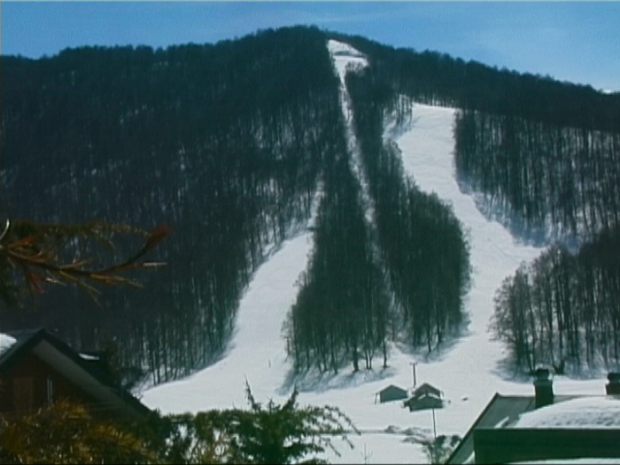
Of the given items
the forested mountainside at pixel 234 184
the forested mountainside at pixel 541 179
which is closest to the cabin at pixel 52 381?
the forested mountainside at pixel 234 184

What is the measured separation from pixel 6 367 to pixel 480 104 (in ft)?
19.4

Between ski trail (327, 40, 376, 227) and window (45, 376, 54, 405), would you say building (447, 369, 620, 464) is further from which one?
ski trail (327, 40, 376, 227)

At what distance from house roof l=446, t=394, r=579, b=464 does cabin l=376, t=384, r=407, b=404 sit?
40 cm

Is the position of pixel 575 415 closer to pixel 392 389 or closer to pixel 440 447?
pixel 440 447

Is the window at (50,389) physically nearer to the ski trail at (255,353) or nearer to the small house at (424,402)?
the ski trail at (255,353)

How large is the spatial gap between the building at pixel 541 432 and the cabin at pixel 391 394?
1.39ft

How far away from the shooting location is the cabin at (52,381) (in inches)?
100

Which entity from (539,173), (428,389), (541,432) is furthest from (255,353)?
(539,173)

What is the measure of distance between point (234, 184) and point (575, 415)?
2.85m

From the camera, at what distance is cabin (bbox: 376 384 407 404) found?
9.83 ft

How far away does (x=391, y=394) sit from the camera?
3119 mm

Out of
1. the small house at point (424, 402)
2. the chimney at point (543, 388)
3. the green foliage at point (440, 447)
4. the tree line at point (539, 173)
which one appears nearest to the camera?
the green foliage at point (440, 447)

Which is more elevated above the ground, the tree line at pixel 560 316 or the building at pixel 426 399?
the building at pixel 426 399

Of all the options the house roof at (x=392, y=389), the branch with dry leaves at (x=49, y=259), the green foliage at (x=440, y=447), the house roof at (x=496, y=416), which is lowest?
the house roof at (x=392, y=389)
